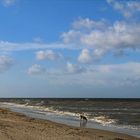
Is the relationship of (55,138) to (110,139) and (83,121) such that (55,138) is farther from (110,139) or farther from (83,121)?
(83,121)

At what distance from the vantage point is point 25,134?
1958 centimetres

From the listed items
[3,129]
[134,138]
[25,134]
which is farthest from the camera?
[134,138]

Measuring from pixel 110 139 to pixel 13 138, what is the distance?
5.46 m

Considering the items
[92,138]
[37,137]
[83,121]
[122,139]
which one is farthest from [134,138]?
[83,121]

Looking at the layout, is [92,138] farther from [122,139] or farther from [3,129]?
[3,129]

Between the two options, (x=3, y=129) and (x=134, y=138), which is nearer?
(x=3, y=129)

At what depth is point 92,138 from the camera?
69.3 ft

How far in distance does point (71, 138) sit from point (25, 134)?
7.27ft

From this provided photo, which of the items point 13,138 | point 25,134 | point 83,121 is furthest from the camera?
point 83,121

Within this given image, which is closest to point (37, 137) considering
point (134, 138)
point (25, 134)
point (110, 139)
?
point (25, 134)

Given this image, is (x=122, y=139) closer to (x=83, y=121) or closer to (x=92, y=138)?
(x=92, y=138)

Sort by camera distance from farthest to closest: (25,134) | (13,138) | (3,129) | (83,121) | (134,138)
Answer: (83,121) < (134,138) < (3,129) < (25,134) < (13,138)

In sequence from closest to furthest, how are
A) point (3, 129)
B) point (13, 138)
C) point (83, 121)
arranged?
point (13, 138), point (3, 129), point (83, 121)

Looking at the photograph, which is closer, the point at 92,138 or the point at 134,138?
the point at 92,138
